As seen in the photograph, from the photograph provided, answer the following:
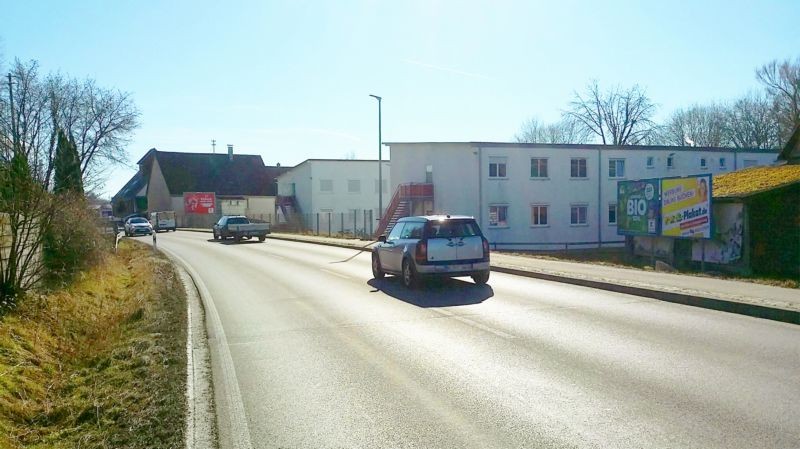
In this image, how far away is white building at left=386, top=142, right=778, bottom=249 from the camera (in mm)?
40375

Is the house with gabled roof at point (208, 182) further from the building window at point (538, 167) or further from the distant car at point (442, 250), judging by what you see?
the distant car at point (442, 250)

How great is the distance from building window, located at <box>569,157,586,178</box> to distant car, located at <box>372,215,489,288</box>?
29.0 m

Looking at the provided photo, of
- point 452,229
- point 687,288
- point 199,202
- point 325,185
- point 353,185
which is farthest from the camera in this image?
point 199,202

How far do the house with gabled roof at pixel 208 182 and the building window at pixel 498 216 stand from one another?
42422 millimetres

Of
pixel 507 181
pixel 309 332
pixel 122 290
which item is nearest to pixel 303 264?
pixel 122 290

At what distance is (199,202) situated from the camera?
2943 inches

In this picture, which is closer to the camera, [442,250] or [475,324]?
[475,324]

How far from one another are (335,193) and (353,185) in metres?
2.11

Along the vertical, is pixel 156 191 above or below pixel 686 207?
above

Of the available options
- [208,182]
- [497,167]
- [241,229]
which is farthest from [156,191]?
[497,167]

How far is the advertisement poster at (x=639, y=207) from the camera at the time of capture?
25125 mm

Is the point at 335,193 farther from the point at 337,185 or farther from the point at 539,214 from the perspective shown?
the point at 539,214

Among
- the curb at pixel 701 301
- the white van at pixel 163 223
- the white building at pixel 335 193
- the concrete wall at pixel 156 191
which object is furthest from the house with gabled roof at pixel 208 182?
the curb at pixel 701 301

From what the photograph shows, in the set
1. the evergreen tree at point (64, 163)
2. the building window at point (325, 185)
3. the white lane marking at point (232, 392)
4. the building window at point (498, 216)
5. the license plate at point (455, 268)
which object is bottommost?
the white lane marking at point (232, 392)
